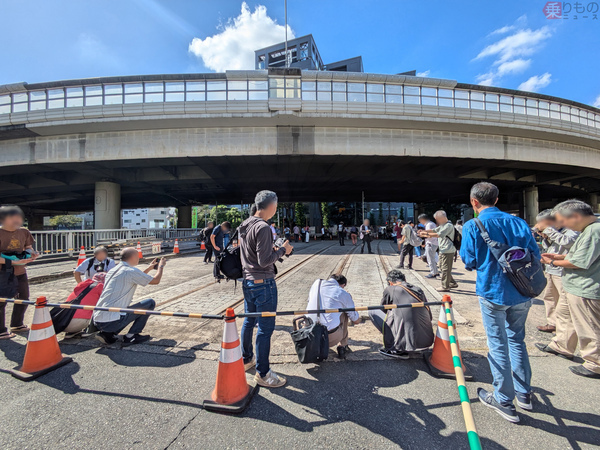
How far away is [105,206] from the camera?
64.2 ft

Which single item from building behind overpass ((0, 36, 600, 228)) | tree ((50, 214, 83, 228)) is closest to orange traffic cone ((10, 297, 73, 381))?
building behind overpass ((0, 36, 600, 228))

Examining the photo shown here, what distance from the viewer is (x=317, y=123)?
15.1 metres

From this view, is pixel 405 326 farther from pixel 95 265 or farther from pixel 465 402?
pixel 95 265

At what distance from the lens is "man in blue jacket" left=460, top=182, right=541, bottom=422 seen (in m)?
2.20

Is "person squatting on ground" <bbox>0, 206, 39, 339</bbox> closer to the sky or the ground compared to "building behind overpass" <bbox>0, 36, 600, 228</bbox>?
closer to the ground

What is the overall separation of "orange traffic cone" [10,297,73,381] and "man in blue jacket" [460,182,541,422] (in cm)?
469

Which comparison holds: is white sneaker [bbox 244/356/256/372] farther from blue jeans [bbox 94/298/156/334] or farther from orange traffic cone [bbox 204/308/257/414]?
blue jeans [bbox 94/298/156/334]

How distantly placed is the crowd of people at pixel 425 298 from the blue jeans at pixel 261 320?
0.01m

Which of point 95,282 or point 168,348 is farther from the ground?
point 95,282

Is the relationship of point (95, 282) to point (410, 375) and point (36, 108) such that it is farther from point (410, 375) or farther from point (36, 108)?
point (36, 108)

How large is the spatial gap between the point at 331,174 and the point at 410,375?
18890mm

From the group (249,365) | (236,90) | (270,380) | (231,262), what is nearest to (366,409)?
(270,380)

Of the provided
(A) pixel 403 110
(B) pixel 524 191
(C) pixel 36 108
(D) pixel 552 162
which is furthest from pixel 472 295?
(B) pixel 524 191

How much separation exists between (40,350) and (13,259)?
1.84 m
